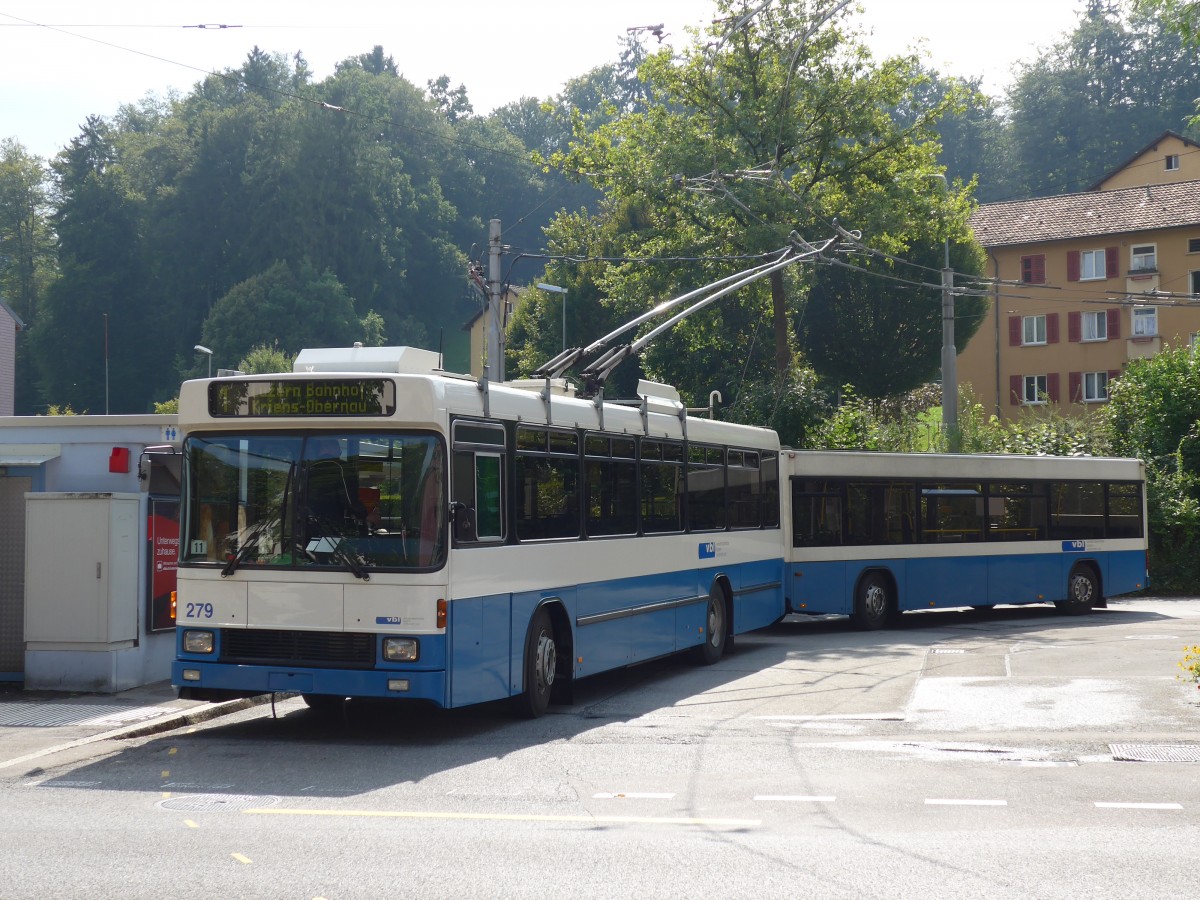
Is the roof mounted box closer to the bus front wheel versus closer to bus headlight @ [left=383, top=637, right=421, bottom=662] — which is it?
bus headlight @ [left=383, top=637, right=421, bottom=662]

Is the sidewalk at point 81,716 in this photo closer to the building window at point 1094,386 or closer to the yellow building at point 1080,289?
the yellow building at point 1080,289

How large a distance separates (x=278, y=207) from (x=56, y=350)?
48.6 feet

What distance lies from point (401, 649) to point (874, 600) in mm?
12851

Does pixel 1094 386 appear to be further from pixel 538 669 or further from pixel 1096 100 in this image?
pixel 538 669

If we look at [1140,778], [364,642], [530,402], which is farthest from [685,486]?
[1140,778]

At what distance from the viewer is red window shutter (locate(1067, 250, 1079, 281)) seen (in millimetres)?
62031

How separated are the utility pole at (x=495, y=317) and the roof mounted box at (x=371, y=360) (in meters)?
10.5

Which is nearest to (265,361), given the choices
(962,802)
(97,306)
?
(97,306)

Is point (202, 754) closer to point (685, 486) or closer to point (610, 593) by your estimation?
point (610, 593)

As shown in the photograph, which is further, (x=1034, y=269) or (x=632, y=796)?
(x=1034, y=269)

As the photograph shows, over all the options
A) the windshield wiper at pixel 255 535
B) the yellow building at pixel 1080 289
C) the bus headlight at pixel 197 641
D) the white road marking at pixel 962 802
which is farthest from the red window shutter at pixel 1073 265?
the white road marking at pixel 962 802

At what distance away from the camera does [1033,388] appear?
208 feet

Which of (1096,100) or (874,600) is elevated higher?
(1096,100)

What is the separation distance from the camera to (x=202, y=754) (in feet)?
34.8
